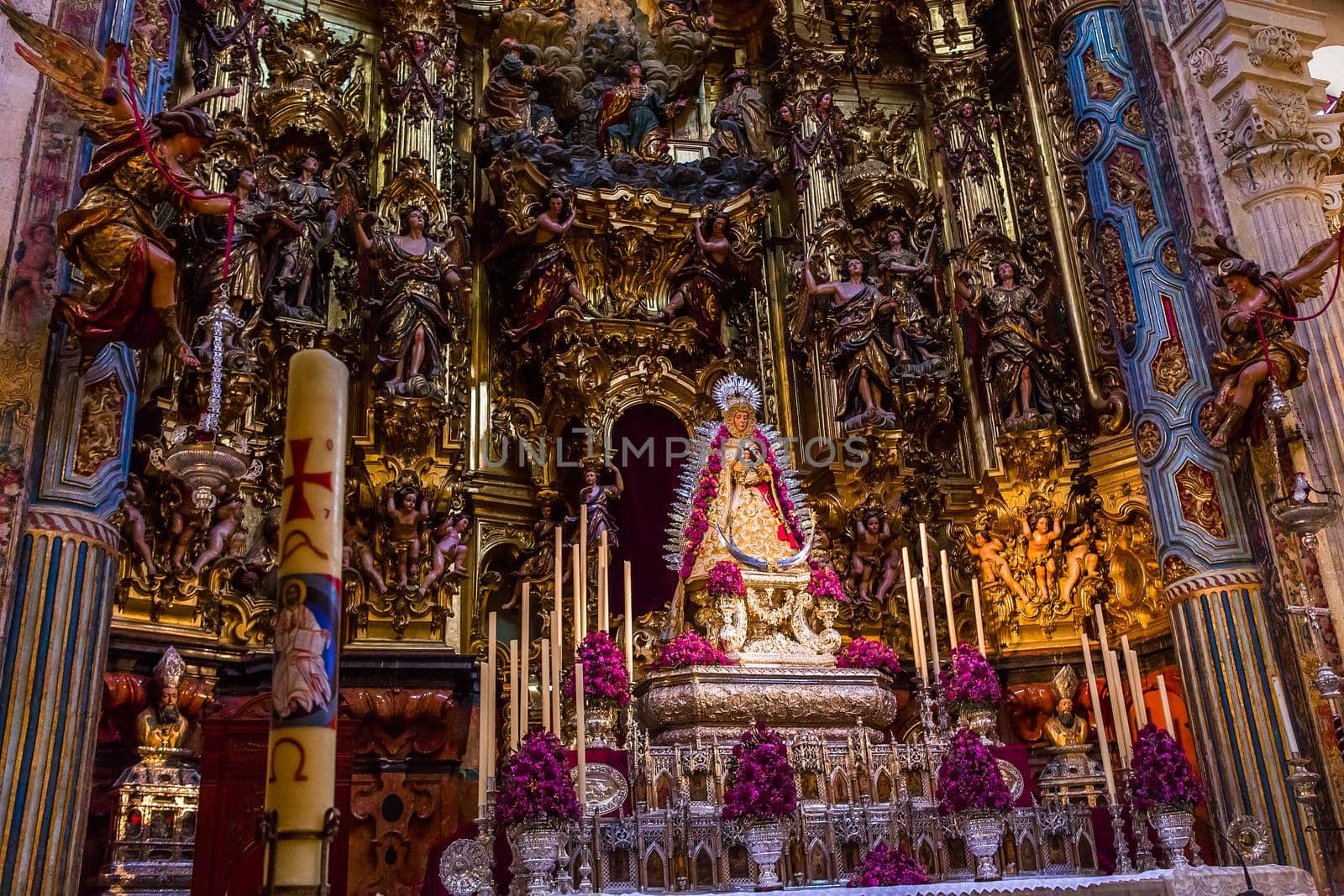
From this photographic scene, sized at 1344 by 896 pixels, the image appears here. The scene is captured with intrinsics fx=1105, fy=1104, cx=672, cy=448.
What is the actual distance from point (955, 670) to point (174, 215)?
7973 mm

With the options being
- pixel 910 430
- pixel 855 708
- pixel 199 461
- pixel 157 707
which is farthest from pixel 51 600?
pixel 910 430

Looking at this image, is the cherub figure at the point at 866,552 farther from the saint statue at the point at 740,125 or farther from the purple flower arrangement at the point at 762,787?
the purple flower arrangement at the point at 762,787

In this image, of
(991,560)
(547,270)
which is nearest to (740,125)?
(547,270)

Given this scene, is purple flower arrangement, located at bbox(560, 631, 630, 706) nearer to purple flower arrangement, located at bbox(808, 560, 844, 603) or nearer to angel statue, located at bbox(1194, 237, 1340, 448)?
purple flower arrangement, located at bbox(808, 560, 844, 603)

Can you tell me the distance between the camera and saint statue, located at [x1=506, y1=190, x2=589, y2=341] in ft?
40.1

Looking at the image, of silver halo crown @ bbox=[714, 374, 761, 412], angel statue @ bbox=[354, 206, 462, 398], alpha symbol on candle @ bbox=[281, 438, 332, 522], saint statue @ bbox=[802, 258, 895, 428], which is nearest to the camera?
alpha symbol on candle @ bbox=[281, 438, 332, 522]

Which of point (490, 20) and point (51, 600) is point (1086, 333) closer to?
point (490, 20)

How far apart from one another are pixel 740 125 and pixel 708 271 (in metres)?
A: 2.39

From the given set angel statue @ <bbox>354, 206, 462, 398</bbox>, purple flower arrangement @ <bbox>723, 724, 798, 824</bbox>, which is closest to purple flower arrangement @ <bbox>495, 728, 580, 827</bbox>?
purple flower arrangement @ <bbox>723, 724, 798, 824</bbox>

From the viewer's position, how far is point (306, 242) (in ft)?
38.6

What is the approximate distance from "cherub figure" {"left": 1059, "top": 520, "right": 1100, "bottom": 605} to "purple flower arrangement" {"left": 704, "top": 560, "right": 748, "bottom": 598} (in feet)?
15.7

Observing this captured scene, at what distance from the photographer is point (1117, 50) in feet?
36.7

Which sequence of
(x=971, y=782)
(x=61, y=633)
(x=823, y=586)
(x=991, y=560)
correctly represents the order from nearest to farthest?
(x=971, y=782) < (x=61, y=633) < (x=823, y=586) < (x=991, y=560)

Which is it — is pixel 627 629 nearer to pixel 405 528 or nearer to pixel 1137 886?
pixel 405 528
